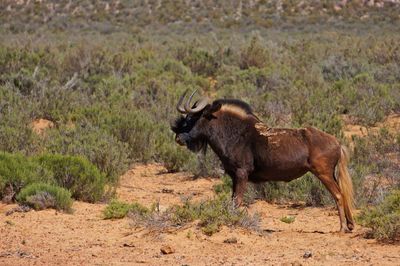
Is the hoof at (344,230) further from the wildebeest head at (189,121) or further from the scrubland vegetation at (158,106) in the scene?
the wildebeest head at (189,121)

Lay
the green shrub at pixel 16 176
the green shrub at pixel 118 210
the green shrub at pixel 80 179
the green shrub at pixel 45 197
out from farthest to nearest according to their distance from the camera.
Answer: the green shrub at pixel 80 179 < the green shrub at pixel 16 176 < the green shrub at pixel 45 197 < the green shrub at pixel 118 210

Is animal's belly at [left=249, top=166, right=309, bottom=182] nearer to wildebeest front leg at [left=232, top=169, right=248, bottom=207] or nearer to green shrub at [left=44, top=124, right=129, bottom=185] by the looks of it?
wildebeest front leg at [left=232, top=169, right=248, bottom=207]

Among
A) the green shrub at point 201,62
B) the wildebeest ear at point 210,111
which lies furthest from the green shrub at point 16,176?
the green shrub at point 201,62

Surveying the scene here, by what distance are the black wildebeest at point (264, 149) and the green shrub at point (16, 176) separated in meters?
2.16

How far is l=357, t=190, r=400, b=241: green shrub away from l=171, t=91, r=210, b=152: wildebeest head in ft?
7.11

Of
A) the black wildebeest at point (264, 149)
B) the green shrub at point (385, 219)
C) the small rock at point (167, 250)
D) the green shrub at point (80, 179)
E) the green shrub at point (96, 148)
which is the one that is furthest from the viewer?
the green shrub at point (96, 148)

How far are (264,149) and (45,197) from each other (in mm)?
2844

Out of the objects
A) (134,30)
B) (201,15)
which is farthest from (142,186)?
(201,15)

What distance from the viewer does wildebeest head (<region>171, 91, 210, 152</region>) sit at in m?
8.73

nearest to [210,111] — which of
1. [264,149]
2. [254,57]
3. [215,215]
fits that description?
A: [264,149]

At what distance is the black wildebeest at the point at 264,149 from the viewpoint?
8.20 meters

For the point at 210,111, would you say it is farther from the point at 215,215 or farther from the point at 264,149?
the point at 215,215

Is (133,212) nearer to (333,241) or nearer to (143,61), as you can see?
(333,241)

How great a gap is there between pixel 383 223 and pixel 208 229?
1.81m
